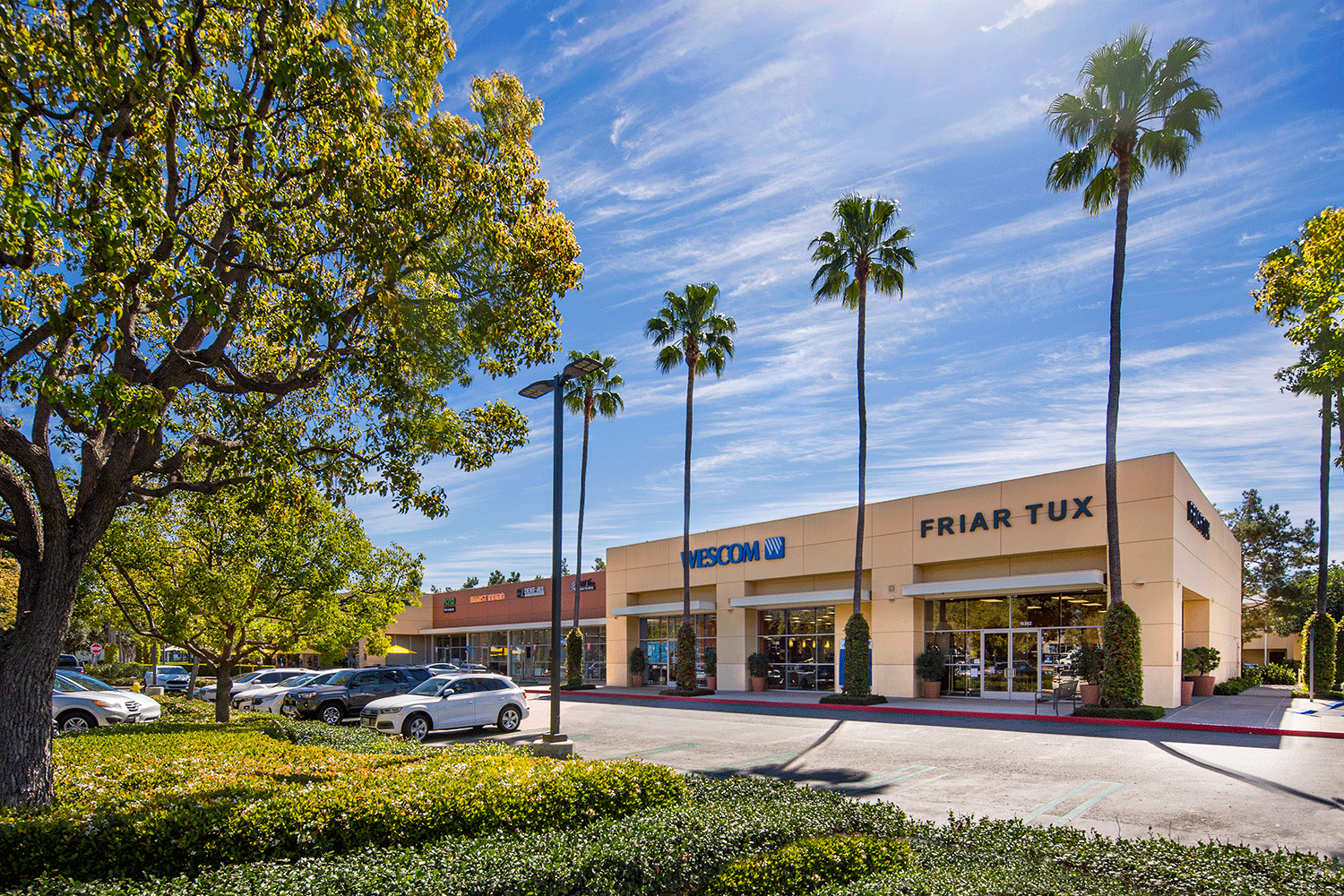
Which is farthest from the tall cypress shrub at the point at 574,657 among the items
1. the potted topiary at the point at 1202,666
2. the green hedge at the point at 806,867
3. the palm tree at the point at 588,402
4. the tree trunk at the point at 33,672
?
the green hedge at the point at 806,867

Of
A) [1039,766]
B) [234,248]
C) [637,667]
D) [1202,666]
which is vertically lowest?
[637,667]

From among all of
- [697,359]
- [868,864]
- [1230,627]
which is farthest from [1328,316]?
[1230,627]

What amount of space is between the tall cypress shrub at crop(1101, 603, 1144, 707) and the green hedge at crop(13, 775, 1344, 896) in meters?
14.7

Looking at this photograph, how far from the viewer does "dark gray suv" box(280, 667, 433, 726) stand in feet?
73.5

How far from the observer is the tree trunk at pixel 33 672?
7.37 meters

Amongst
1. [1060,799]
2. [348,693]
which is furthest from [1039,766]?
[348,693]

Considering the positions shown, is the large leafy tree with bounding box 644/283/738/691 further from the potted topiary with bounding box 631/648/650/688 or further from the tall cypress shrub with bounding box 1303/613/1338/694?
the tall cypress shrub with bounding box 1303/613/1338/694

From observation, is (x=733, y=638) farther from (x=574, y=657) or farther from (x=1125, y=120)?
(x=1125, y=120)

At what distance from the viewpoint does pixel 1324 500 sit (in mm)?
33188

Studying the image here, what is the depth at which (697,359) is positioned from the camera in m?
32.7

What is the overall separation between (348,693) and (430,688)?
15.3 ft

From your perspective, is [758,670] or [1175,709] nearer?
[1175,709]

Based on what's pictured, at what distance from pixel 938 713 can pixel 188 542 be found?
62.5 feet

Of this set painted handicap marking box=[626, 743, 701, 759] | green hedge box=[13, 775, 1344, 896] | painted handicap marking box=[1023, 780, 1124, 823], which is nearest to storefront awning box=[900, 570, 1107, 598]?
painted handicap marking box=[1023, 780, 1124, 823]
